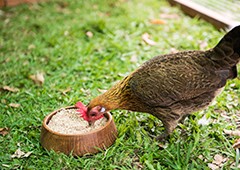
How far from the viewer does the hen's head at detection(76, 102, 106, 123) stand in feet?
12.1

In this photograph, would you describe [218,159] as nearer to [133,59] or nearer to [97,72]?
[97,72]

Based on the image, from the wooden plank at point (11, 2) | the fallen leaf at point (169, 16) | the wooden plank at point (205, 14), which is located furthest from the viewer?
the wooden plank at point (11, 2)

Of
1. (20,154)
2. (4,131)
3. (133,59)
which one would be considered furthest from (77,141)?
(133,59)

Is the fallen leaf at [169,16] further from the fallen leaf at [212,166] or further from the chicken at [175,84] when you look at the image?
the fallen leaf at [212,166]

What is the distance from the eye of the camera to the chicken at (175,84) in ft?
11.9

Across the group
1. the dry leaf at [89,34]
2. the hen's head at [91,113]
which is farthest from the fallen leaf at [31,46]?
the hen's head at [91,113]

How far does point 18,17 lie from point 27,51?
161cm

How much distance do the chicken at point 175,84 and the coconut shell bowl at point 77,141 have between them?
20cm

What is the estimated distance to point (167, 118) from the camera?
3.75 meters

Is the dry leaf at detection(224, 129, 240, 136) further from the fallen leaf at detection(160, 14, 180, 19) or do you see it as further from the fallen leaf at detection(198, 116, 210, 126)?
the fallen leaf at detection(160, 14, 180, 19)

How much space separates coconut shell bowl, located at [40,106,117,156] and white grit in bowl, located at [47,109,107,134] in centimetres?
14

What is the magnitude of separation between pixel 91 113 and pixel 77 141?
32 centimetres

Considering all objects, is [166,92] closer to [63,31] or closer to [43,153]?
[43,153]

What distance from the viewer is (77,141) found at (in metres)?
3.51
